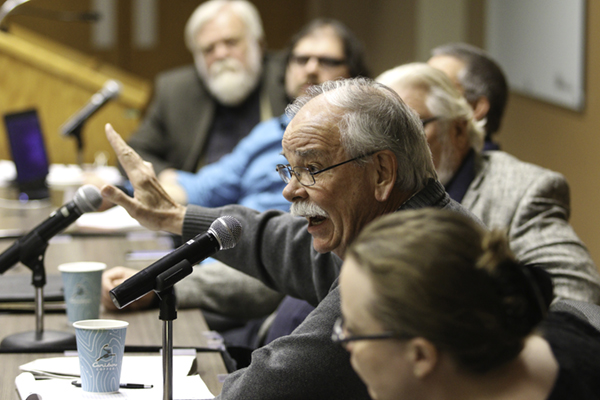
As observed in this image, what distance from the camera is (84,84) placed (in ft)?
16.2

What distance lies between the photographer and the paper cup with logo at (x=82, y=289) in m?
1.55

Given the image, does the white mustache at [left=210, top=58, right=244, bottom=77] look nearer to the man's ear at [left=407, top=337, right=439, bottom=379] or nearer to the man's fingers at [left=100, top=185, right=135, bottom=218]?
the man's fingers at [left=100, top=185, right=135, bottom=218]

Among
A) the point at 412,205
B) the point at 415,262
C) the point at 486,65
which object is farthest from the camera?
the point at 486,65

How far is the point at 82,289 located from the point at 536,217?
42.2 inches

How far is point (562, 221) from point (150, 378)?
3.52 ft

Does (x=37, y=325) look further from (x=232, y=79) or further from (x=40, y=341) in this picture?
(x=232, y=79)

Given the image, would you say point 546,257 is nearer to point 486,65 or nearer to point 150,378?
point 486,65

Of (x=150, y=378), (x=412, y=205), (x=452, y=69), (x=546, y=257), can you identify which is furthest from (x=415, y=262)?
(x=452, y=69)

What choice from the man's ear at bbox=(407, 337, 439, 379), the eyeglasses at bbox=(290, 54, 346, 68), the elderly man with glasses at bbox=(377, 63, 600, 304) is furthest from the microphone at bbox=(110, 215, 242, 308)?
the eyeglasses at bbox=(290, 54, 346, 68)

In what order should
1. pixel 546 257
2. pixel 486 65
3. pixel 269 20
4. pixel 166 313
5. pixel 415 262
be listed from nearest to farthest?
1. pixel 415 262
2. pixel 166 313
3. pixel 546 257
4. pixel 486 65
5. pixel 269 20

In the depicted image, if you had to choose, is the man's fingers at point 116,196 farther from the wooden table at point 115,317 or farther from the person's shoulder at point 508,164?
the person's shoulder at point 508,164

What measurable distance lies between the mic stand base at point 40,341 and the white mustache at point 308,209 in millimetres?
530

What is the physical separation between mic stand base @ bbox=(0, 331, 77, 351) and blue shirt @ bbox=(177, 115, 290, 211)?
110 cm

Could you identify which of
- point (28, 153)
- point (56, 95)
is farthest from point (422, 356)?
point (56, 95)
